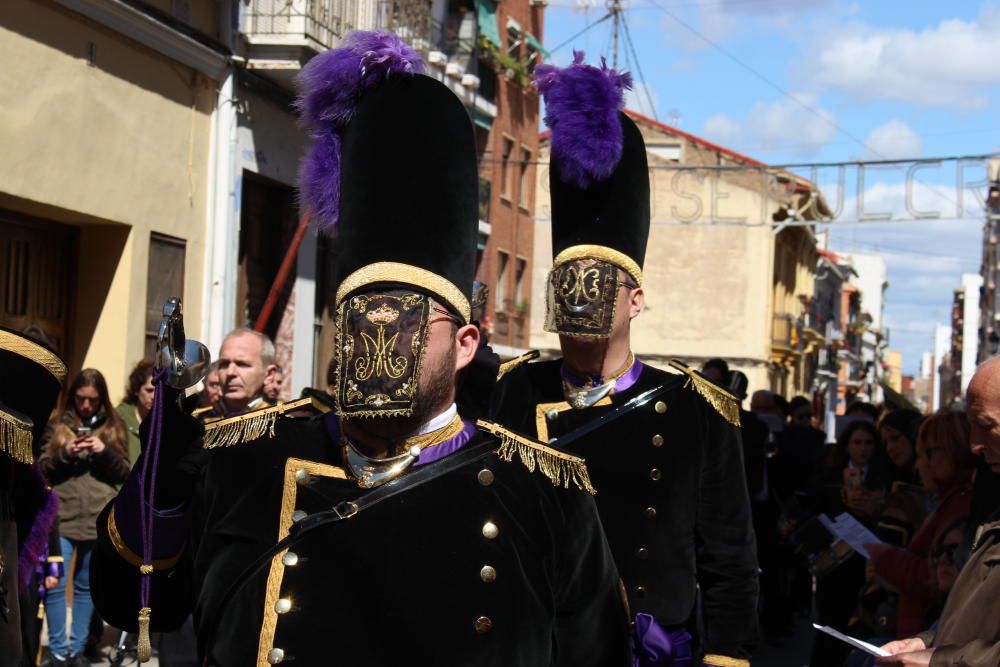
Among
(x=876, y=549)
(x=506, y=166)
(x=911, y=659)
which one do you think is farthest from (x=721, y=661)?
(x=506, y=166)

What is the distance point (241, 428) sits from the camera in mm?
3516

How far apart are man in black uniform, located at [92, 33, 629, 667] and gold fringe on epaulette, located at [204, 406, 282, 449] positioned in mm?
13

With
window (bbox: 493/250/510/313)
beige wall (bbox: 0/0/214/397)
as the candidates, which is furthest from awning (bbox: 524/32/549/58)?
beige wall (bbox: 0/0/214/397)

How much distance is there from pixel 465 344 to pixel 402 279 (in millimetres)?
235

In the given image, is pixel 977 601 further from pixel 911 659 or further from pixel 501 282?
pixel 501 282

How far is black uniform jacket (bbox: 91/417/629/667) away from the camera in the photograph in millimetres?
3221


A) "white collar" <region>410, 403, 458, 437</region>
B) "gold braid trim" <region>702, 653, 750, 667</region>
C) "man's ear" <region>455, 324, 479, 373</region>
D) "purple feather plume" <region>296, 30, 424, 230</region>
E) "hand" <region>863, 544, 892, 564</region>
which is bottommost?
"gold braid trim" <region>702, 653, 750, 667</region>

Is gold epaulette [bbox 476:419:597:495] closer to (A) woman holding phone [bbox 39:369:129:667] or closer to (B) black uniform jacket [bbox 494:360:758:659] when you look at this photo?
(B) black uniform jacket [bbox 494:360:758:659]

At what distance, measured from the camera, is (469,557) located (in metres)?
3.33

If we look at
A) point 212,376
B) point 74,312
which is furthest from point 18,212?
point 212,376

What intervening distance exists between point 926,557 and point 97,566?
14.9ft

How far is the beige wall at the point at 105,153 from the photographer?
12.3 m

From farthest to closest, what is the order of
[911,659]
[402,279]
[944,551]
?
[944,551], [911,659], [402,279]

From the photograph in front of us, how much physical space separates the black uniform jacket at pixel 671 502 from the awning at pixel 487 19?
70.7ft
